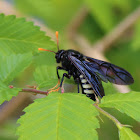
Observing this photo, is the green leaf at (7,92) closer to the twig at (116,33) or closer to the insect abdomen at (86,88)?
the insect abdomen at (86,88)

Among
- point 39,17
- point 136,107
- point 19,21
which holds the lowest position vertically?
point 136,107

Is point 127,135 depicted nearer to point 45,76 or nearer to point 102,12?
point 45,76

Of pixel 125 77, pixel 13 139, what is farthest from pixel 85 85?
pixel 13 139

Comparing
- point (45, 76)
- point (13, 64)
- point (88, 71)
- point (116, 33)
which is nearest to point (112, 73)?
point (88, 71)

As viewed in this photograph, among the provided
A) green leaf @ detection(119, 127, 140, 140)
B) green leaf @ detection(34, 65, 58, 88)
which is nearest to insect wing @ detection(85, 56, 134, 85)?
green leaf @ detection(34, 65, 58, 88)

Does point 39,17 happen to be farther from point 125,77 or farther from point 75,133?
point 75,133

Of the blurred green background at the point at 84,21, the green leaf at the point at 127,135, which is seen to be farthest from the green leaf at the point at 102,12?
the green leaf at the point at 127,135
